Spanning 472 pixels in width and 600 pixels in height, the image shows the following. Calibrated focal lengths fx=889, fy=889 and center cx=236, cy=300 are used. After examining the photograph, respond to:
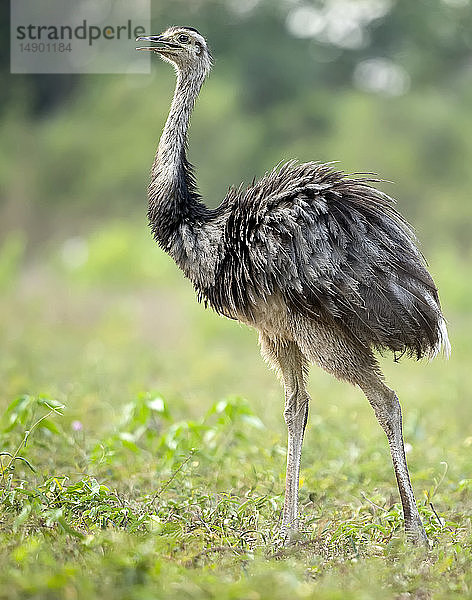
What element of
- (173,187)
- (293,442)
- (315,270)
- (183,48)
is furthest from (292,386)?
(183,48)

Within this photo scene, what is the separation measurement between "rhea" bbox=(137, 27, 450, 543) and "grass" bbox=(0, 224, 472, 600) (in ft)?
1.03

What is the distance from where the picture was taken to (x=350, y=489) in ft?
14.7

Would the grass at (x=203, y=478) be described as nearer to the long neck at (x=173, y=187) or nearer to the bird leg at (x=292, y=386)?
the bird leg at (x=292, y=386)

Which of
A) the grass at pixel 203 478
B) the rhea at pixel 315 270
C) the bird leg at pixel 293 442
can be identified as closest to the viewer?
the grass at pixel 203 478

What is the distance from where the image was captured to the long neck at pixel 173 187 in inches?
155

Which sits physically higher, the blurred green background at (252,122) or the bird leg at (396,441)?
the blurred green background at (252,122)

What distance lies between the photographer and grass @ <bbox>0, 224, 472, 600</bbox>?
2.89m

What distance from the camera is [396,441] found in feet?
12.3

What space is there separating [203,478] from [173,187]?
1480 millimetres

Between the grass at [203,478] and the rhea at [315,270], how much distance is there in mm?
312

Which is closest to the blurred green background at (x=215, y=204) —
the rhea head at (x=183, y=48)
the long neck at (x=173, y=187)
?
the long neck at (x=173, y=187)

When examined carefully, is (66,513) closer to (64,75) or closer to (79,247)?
(79,247)

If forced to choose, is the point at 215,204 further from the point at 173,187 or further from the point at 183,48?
the point at 173,187

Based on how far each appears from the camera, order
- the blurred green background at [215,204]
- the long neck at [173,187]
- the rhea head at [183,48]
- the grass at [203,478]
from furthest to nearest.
Result: the blurred green background at [215,204] → the rhea head at [183,48] → the long neck at [173,187] → the grass at [203,478]
